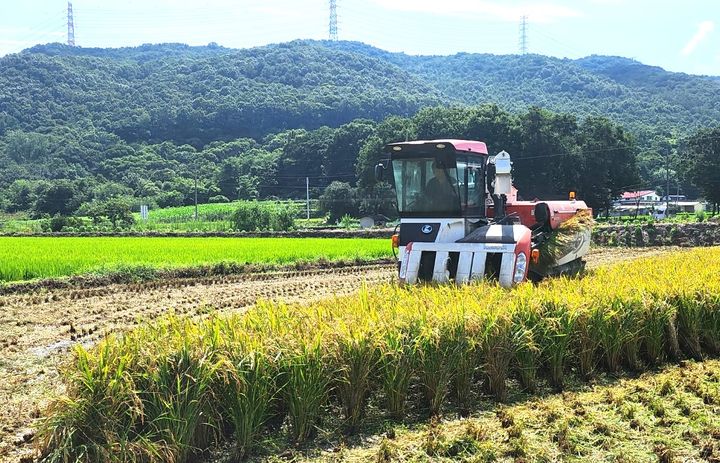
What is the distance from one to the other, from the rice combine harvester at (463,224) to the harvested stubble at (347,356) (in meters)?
1.94

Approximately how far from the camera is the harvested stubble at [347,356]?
14.7 feet

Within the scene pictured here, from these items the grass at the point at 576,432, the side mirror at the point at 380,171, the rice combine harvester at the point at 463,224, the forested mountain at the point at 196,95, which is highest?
the forested mountain at the point at 196,95

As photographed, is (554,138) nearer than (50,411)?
No

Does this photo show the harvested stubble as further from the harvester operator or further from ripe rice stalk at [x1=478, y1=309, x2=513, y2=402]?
the harvester operator

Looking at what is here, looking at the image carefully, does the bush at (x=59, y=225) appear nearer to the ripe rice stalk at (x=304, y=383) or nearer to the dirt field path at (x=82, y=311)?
the dirt field path at (x=82, y=311)

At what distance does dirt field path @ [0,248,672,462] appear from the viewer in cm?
642

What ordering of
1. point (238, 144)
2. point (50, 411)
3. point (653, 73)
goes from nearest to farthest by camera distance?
point (50, 411) → point (238, 144) → point (653, 73)

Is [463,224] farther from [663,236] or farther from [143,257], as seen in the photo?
[663,236]

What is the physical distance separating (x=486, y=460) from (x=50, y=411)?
10.4 ft

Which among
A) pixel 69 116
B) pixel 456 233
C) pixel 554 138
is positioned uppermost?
pixel 69 116

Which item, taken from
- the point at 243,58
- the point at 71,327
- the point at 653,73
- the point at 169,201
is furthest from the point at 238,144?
the point at 653,73

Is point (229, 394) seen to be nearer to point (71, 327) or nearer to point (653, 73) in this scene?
point (71, 327)

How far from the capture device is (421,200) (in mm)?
10891

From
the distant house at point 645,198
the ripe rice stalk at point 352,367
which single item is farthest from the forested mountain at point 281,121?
the ripe rice stalk at point 352,367
